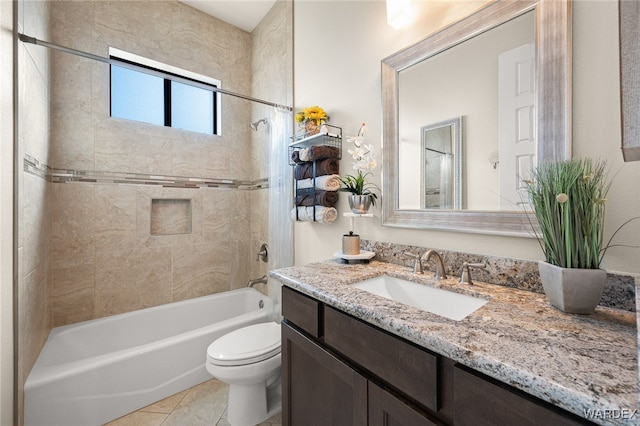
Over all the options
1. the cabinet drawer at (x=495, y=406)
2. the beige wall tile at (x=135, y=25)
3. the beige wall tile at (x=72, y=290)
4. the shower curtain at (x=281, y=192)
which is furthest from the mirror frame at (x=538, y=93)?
the beige wall tile at (x=72, y=290)

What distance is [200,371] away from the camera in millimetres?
1853

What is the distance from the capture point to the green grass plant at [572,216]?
69 centimetres

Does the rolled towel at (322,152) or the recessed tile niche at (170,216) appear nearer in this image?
the rolled towel at (322,152)

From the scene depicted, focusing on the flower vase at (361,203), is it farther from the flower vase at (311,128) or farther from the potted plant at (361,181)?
the flower vase at (311,128)

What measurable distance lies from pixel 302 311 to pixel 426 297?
500 mm

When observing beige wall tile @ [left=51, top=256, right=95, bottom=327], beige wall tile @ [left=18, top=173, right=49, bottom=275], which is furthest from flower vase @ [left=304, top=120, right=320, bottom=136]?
beige wall tile @ [left=51, top=256, right=95, bottom=327]

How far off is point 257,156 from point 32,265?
1804 millimetres

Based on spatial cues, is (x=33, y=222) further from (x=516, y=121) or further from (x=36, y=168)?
(x=516, y=121)

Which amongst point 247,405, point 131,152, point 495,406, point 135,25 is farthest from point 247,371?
point 135,25

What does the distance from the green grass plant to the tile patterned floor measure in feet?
5.41

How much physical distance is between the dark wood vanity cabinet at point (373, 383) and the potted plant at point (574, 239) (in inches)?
14.8

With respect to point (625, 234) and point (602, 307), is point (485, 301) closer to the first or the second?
point (602, 307)

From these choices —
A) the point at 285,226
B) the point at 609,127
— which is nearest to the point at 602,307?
the point at 609,127

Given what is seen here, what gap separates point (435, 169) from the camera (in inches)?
47.8
